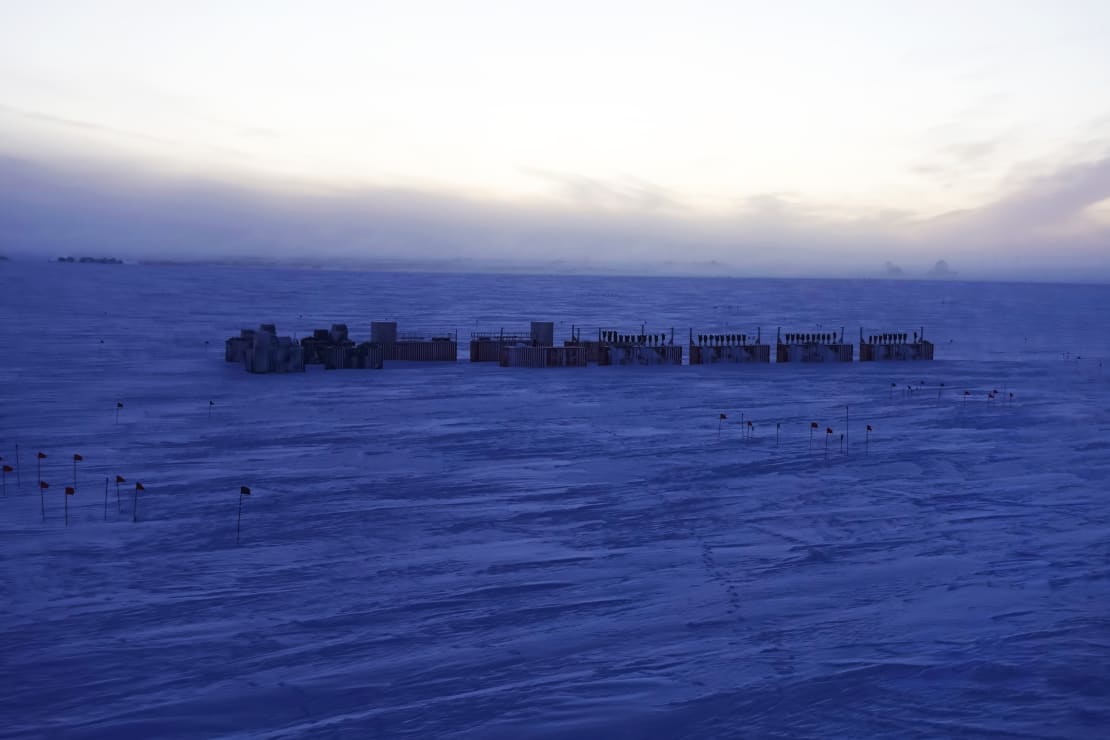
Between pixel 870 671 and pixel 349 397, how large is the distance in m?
35.7

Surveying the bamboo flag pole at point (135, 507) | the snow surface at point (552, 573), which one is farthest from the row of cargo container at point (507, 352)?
the bamboo flag pole at point (135, 507)

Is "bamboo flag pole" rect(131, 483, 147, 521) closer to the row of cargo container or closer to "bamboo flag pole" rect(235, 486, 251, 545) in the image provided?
"bamboo flag pole" rect(235, 486, 251, 545)

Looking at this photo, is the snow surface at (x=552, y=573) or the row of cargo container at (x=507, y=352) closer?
the snow surface at (x=552, y=573)

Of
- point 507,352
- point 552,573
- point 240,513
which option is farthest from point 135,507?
point 507,352

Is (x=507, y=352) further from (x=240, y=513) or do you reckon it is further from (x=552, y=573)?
(x=552, y=573)

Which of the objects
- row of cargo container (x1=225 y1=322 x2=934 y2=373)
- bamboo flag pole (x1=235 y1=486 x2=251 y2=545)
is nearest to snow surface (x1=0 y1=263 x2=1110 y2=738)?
bamboo flag pole (x1=235 y1=486 x2=251 y2=545)

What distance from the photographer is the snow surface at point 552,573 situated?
1485cm

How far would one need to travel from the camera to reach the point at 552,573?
2080 cm

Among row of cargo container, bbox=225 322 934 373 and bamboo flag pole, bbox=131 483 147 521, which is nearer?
bamboo flag pole, bbox=131 483 147 521

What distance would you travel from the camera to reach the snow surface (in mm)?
14852

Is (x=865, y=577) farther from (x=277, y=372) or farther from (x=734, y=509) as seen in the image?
(x=277, y=372)

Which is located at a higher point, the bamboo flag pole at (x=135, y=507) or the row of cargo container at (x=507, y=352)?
the row of cargo container at (x=507, y=352)

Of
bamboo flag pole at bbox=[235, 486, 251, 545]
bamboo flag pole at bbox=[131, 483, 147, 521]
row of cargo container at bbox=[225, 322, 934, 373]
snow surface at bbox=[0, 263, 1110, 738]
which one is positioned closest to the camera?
snow surface at bbox=[0, 263, 1110, 738]

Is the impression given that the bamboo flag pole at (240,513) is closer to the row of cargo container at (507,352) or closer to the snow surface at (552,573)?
the snow surface at (552,573)
